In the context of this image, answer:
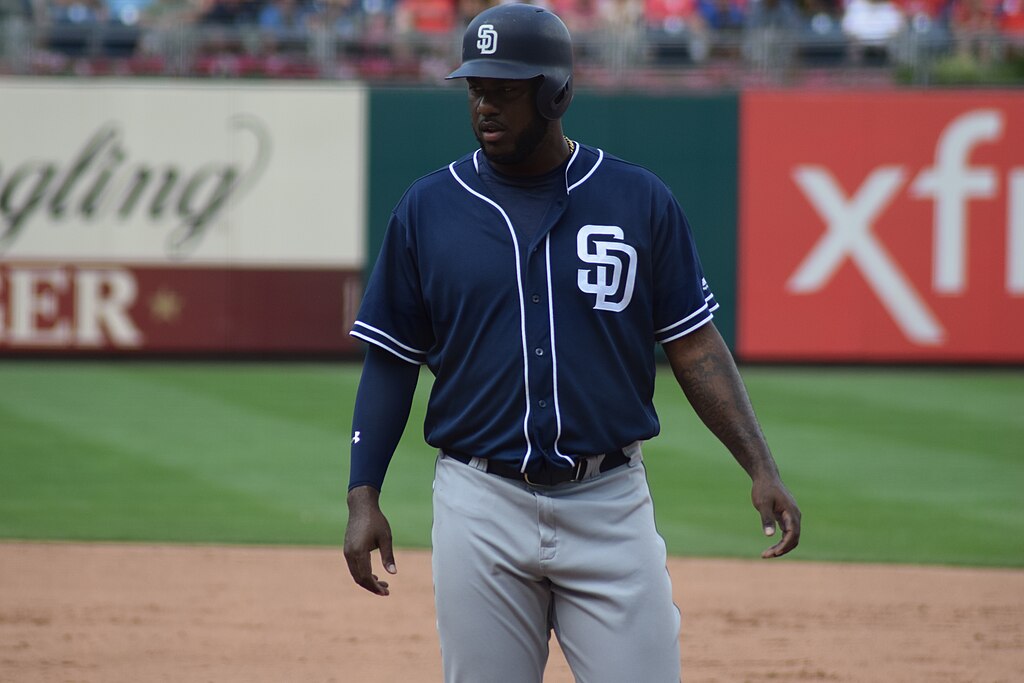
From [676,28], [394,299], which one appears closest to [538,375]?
[394,299]

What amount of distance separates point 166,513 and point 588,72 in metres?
8.30

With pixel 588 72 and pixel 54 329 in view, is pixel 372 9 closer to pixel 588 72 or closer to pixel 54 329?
pixel 588 72

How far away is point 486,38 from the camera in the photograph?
3021mm

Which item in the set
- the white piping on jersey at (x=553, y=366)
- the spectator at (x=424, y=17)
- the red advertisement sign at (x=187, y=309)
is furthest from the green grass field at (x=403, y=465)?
the white piping on jersey at (x=553, y=366)

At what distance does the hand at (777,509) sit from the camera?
307 centimetres

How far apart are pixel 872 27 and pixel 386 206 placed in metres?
5.52

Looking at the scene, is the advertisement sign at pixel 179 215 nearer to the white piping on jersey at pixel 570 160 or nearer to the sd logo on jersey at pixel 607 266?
the white piping on jersey at pixel 570 160

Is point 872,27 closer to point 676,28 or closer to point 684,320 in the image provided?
point 676,28

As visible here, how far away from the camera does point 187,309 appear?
1517cm

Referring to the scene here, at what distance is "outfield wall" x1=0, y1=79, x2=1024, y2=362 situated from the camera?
14.9 meters

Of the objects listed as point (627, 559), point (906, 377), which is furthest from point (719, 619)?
point (906, 377)

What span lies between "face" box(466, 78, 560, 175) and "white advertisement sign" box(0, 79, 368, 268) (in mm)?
12297

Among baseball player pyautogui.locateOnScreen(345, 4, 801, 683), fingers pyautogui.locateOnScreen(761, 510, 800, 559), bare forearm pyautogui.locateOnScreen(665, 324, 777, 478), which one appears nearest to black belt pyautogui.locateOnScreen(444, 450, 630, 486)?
baseball player pyautogui.locateOnScreen(345, 4, 801, 683)

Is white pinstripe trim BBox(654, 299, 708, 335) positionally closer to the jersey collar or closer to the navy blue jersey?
the navy blue jersey
